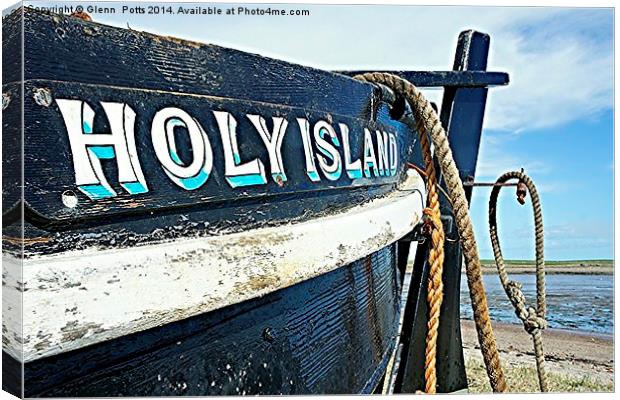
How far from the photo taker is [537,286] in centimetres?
259

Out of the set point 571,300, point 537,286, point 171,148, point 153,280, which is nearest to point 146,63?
point 171,148

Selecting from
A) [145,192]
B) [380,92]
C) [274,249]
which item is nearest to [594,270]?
[380,92]

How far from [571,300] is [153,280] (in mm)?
2336

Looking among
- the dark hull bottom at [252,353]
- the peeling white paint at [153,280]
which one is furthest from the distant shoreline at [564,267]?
A: the peeling white paint at [153,280]

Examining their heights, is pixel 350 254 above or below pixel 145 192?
below

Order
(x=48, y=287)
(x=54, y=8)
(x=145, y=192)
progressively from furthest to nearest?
(x=54, y=8) → (x=145, y=192) → (x=48, y=287)

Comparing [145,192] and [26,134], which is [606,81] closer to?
[145,192]

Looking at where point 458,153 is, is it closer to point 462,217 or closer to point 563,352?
point 462,217

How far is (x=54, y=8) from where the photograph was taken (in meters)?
1.49

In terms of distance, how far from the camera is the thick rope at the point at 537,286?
242cm

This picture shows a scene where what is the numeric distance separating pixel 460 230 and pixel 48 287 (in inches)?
39.1

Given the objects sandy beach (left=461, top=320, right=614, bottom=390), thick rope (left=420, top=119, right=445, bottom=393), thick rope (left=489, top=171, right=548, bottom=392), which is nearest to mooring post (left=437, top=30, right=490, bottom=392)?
thick rope (left=489, top=171, right=548, bottom=392)

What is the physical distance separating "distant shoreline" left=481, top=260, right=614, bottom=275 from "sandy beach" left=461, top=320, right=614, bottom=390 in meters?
0.25

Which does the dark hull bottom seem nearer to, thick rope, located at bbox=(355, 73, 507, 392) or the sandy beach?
thick rope, located at bbox=(355, 73, 507, 392)
